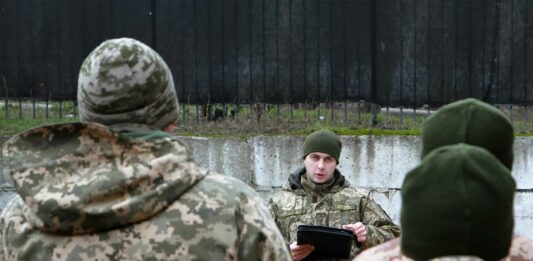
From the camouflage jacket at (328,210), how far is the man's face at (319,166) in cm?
7

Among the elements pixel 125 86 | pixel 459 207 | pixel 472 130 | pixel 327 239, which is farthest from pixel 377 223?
pixel 459 207

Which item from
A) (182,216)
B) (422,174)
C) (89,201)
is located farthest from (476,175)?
(89,201)

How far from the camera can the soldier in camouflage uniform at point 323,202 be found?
17.6ft

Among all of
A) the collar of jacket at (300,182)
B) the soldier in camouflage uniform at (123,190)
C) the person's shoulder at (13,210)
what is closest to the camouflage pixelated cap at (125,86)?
the soldier in camouflage uniform at (123,190)

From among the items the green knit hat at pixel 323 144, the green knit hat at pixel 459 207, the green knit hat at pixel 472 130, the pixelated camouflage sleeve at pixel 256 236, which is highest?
the green knit hat at pixel 472 130

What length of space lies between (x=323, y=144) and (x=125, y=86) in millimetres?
2864

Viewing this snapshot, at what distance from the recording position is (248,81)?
6828mm

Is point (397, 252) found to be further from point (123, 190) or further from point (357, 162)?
point (357, 162)

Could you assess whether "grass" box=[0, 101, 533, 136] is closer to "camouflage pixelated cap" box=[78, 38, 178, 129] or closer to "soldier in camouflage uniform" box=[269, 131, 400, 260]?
"soldier in camouflage uniform" box=[269, 131, 400, 260]

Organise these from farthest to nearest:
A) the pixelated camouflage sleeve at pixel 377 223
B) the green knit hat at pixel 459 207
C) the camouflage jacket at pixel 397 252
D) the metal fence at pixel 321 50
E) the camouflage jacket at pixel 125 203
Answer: the metal fence at pixel 321 50, the pixelated camouflage sleeve at pixel 377 223, the camouflage jacket at pixel 125 203, the camouflage jacket at pixel 397 252, the green knit hat at pixel 459 207

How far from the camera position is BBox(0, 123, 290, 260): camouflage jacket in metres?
2.59

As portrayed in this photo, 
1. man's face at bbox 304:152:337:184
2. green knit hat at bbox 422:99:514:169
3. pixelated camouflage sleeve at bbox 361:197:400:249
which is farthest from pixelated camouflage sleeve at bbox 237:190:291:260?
man's face at bbox 304:152:337:184

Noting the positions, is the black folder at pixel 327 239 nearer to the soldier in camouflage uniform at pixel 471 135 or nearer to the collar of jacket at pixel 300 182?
the collar of jacket at pixel 300 182

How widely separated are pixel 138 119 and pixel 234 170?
12.0 ft
